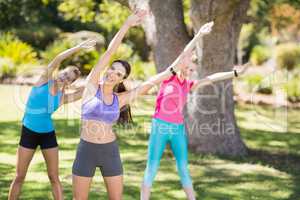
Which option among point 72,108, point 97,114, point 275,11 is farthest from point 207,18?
point 275,11

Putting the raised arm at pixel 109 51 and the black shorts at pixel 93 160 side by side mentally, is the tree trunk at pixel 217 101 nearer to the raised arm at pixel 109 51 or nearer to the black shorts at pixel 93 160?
the raised arm at pixel 109 51

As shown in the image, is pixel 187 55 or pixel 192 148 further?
pixel 192 148

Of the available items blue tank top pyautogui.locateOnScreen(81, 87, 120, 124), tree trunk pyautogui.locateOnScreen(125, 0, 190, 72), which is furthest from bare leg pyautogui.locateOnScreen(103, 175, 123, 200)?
tree trunk pyautogui.locateOnScreen(125, 0, 190, 72)

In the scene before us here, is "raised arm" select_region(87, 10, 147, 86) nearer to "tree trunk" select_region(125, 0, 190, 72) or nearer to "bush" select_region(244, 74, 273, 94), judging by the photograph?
"tree trunk" select_region(125, 0, 190, 72)

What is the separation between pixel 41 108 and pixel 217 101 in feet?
15.2

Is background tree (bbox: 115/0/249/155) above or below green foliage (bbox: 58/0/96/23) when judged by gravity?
below

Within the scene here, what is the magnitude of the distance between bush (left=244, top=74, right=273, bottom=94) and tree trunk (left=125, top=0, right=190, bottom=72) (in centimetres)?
910

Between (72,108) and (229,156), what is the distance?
630 centimetres

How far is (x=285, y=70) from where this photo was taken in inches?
900

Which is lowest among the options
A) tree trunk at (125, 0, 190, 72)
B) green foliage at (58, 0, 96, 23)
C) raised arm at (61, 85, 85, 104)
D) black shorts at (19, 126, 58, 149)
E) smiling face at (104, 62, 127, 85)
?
black shorts at (19, 126, 58, 149)

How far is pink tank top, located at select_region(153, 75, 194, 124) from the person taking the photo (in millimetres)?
6270

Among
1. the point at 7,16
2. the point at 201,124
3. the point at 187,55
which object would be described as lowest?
the point at 201,124

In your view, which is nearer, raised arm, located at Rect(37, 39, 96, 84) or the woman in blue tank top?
raised arm, located at Rect(37, 39, 96, 84)

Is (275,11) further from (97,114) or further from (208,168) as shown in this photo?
(97,114)
